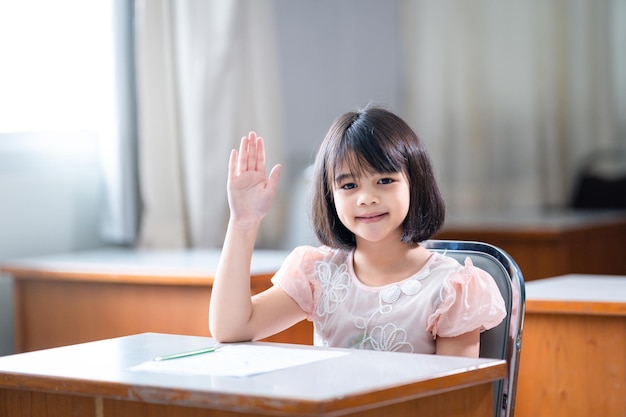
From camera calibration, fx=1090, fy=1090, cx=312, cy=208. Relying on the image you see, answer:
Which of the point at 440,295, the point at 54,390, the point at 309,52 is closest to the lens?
the point at 54,390

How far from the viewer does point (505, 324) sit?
175 cm

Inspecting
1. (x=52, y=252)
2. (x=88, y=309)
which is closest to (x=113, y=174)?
(x=52, y=252)

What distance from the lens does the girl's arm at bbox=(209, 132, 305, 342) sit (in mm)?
1740

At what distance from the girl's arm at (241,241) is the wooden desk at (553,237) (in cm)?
201

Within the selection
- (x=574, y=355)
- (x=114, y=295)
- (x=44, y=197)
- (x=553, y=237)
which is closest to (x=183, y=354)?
(x=574, y=355)

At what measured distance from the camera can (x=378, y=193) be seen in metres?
1.74

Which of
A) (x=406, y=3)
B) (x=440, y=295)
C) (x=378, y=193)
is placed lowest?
(x=440, y=295)

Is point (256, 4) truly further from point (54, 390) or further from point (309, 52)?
point (54, 390)

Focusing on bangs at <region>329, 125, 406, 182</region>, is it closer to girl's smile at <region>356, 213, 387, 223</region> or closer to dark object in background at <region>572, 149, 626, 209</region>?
girl's smile at <region>356, 213, 387, 223</region>

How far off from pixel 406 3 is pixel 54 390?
3898 millimetres

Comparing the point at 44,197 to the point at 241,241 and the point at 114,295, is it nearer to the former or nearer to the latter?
the point at 114,295

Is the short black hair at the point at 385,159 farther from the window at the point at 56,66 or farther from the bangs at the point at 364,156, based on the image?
the window at the point at 56,66

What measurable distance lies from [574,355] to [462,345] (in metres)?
0.62

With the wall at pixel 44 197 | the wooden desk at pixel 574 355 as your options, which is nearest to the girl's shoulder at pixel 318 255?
the wooden desk at pixel 574 355
